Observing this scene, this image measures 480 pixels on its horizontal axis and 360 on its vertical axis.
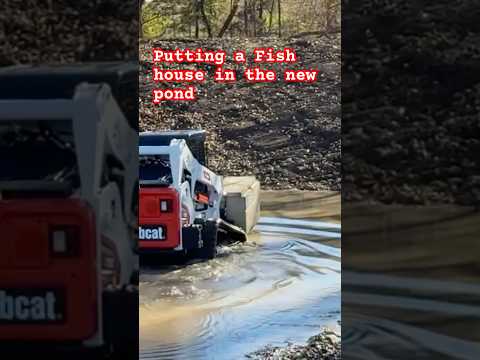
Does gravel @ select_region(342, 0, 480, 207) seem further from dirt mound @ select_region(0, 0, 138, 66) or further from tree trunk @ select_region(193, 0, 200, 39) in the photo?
tree trunk @ select_region(193, 0, 200, 39)

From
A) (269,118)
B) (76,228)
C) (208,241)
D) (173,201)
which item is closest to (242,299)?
(173,201)

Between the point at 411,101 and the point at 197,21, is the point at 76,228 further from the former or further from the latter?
the point at 197,21

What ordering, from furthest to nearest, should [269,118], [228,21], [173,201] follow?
1. [228,21]
2. [269,118]
3. [173,201]

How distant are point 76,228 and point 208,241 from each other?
5.40 metres

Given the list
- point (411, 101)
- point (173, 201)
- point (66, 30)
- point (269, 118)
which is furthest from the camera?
point (269, 118)

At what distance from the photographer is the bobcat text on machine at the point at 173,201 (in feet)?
26.1

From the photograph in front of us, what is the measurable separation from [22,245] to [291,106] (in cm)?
1419

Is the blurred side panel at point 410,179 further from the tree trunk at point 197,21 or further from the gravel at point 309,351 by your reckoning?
the tree trunk at point 197,21

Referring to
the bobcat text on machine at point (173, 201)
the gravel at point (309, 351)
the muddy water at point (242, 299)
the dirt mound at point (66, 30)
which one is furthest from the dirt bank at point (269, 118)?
the dirt mound at point (66, 30)

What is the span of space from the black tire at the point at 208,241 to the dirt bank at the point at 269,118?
5910 millimetres

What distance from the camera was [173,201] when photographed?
26.0 feet

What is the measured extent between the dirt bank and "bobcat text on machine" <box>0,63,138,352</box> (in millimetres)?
11256

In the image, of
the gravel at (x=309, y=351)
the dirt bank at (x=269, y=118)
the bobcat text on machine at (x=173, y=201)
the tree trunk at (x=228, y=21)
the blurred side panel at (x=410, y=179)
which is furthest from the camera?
the tree trunk at (x=228, y=21)

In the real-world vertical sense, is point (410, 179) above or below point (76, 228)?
above
